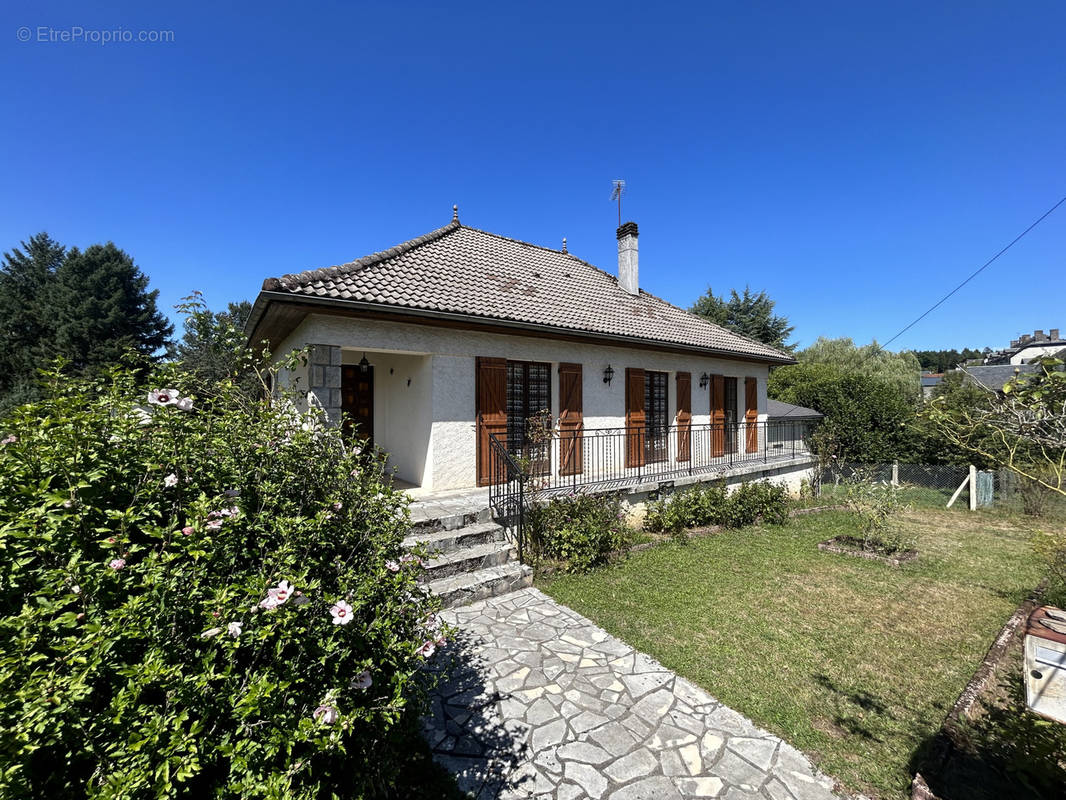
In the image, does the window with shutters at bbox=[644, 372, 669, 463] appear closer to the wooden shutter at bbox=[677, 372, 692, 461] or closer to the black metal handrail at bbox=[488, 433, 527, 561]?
the wooden shutter at bbox=[677, 372, 692, 461]

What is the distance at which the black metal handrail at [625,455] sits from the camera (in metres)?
8.66

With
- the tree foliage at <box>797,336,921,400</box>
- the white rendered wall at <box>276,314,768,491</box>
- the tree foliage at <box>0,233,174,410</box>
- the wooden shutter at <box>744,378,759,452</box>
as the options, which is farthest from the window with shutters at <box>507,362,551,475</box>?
the tree foliage at <box>0,233,174,410</box>

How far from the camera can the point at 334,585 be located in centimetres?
216

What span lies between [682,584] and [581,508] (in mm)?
1867

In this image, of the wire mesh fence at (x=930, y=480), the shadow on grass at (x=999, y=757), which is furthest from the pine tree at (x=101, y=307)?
the wire mesh fence at (x=930, y=480)

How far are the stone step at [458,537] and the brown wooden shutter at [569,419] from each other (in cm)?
322

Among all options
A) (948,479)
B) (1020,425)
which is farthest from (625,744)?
(948,479)

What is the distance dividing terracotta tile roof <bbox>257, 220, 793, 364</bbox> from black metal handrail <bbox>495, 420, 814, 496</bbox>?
7.96 feet

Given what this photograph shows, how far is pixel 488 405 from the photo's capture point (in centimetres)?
839

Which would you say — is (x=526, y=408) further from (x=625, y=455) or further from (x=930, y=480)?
(x=930, y=480)

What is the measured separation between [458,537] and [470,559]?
361 millimetres

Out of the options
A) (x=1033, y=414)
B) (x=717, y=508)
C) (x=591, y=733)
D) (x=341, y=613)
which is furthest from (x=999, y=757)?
(x=717, y=508)

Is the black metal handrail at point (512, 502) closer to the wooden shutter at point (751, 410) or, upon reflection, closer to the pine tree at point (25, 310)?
the wooden shutter at point (751, 410)

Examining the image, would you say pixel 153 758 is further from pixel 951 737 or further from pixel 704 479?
pixel 704 479
